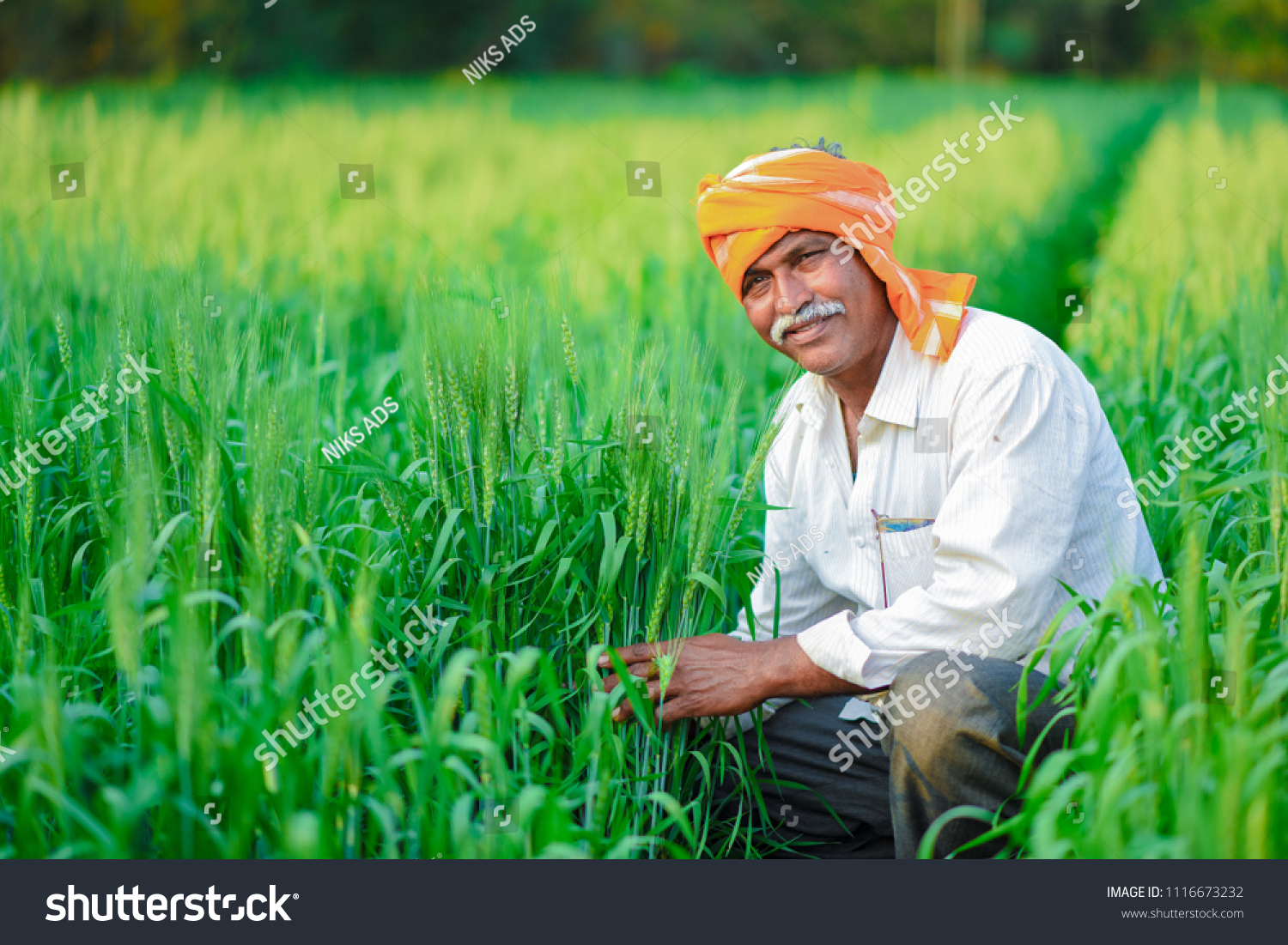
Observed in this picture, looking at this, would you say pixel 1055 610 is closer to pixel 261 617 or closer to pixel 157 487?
pixel 261 617

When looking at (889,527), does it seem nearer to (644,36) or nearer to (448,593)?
(448,593)

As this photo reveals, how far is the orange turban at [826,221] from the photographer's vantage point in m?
2.04

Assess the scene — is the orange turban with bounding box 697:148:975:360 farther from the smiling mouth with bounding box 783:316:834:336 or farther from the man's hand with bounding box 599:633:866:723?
the man's hand with bounding box 599:633:866:723

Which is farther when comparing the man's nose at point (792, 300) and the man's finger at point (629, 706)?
the man's nose at point (792, 300)

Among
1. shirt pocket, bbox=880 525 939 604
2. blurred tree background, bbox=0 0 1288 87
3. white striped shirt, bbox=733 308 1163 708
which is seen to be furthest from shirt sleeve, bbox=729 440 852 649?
blurred tree background, bbox=0 0 1288 87

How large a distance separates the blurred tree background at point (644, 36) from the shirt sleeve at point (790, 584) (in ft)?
46.6

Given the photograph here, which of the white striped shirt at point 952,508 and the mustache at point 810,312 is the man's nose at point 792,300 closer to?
the mustache at point 810,312

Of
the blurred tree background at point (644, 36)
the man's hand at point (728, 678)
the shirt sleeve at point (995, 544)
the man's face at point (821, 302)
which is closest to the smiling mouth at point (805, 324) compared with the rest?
the man's face at point (821, 302)

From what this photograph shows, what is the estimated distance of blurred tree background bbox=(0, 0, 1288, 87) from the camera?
16.0m

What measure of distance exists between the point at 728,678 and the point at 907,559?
1.58ft

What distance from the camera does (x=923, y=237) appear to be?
5543mm

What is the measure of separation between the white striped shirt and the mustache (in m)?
0.15

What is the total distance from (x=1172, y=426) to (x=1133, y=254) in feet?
8.51

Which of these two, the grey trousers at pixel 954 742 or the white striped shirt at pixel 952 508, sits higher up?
the white striped shirt at pixel 952 508
